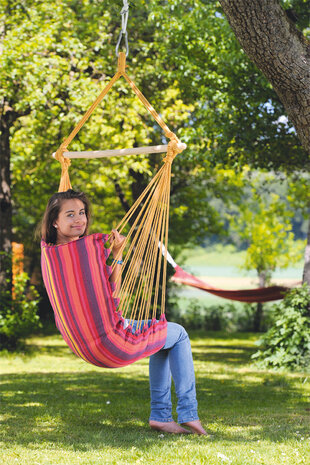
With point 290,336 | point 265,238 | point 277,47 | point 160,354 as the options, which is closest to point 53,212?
point 160,354

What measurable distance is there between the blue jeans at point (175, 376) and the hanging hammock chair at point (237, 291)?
3.27m

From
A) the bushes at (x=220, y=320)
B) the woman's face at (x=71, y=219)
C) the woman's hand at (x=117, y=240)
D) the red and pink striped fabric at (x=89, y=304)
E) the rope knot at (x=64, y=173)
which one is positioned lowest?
the bushes at (x=220, y=320)

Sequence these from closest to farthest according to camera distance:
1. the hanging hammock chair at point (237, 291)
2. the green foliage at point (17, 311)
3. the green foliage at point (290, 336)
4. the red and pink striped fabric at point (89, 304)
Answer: the red and pink striped fabric at point (89, 304)
the green foliage at point (290, 336)
the hanging hammock chair at point (237, 291)
the green foliage at point (17, 311)

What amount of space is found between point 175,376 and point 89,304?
0.56 metres

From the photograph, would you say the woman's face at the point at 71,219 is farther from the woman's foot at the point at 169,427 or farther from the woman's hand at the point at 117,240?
the woman's foot at the point at 169,427

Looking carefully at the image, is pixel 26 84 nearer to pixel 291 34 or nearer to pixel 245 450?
pixel 291 34

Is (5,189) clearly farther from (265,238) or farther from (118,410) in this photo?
(265,238)

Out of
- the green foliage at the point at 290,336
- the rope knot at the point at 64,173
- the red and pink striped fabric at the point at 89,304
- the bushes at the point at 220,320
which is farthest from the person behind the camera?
the bushes at the point at 220,320

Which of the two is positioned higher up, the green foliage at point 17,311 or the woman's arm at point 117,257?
the woman's arm at point 117,257

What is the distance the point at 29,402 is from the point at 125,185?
266 inches

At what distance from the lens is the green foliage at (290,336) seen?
5.44m

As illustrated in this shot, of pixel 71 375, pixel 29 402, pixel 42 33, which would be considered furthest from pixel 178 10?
pixel 29 402

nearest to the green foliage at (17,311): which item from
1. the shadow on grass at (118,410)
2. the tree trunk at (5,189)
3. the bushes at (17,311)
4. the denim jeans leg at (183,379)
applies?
the bushes at (17,311)

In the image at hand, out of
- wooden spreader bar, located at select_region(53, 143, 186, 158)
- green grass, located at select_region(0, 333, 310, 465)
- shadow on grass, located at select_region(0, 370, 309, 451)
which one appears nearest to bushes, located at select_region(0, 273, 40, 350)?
green grass, located at select_region(0, 333, 310, 465)
